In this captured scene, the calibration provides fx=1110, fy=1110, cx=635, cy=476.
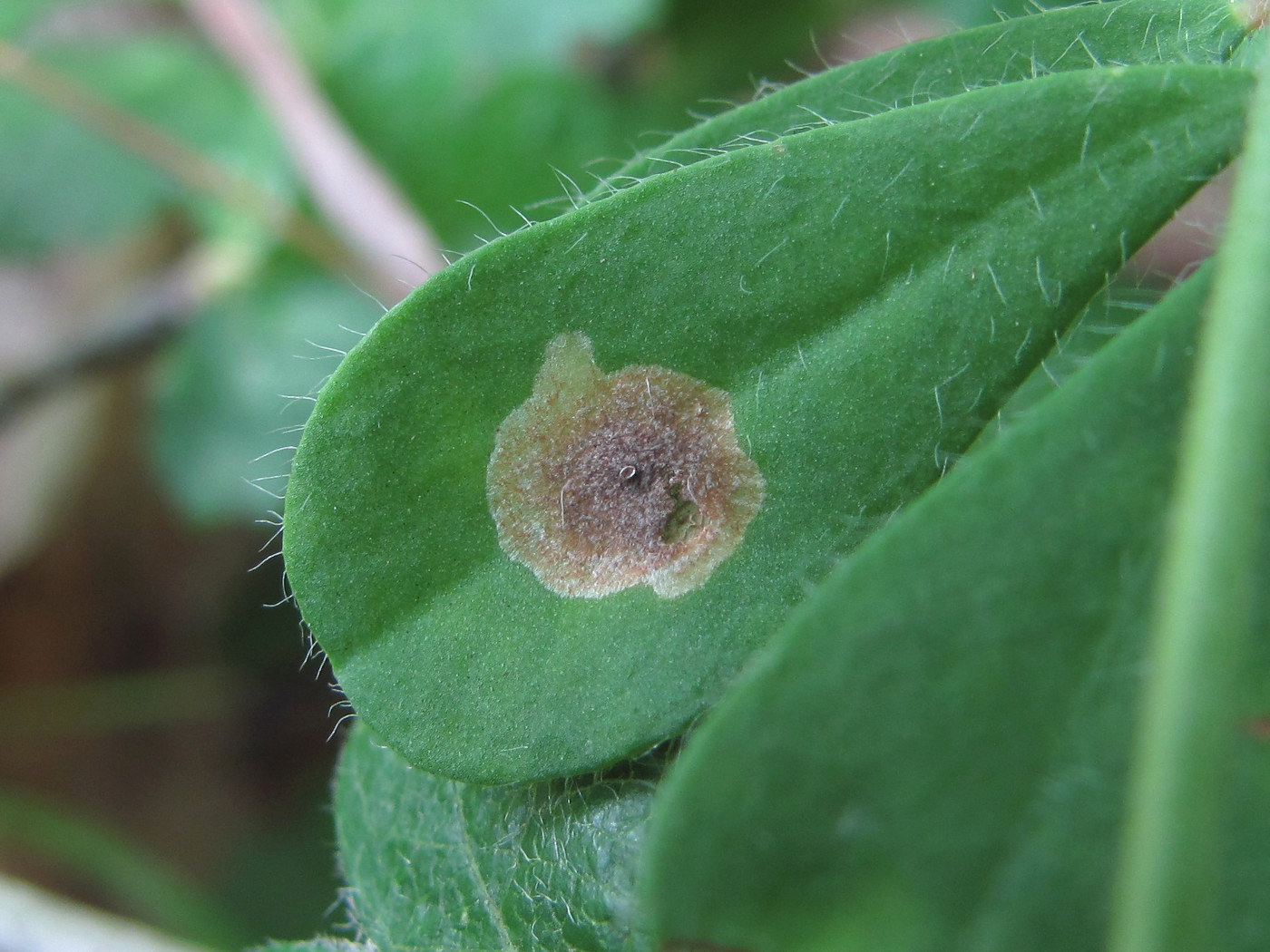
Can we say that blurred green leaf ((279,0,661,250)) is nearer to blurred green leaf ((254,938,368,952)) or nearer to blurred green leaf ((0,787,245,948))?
blurred green leaf ((0,787,245,948))

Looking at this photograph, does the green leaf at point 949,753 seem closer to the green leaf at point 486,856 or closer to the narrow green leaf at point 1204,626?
the narrow green leaf at point 1204,626

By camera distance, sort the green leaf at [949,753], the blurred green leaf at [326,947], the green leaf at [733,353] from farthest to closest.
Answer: the blurred green leaf at [326,947] → the green leaf at [733,353] → the green leaf at [949,753]

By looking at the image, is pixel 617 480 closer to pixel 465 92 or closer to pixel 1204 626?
pixel 1204 626

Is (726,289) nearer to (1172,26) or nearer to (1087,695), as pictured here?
(1087,695)

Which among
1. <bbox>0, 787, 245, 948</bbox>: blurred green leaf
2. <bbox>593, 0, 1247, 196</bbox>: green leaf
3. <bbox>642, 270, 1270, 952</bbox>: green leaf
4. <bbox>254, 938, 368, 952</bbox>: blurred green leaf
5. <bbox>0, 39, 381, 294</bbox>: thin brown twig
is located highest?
<bbox>0, 39, 381, 294</bbox>: thin brown twig

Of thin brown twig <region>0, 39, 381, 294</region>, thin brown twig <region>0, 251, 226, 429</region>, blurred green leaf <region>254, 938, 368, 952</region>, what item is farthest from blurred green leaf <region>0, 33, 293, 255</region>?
blurred green leaf <region>254, 938, 368, 952</region>

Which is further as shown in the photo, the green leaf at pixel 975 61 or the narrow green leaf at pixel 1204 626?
the green leaf at pixel 975 61

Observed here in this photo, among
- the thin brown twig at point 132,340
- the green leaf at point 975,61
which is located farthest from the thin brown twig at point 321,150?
the green leaf at point 975,61
